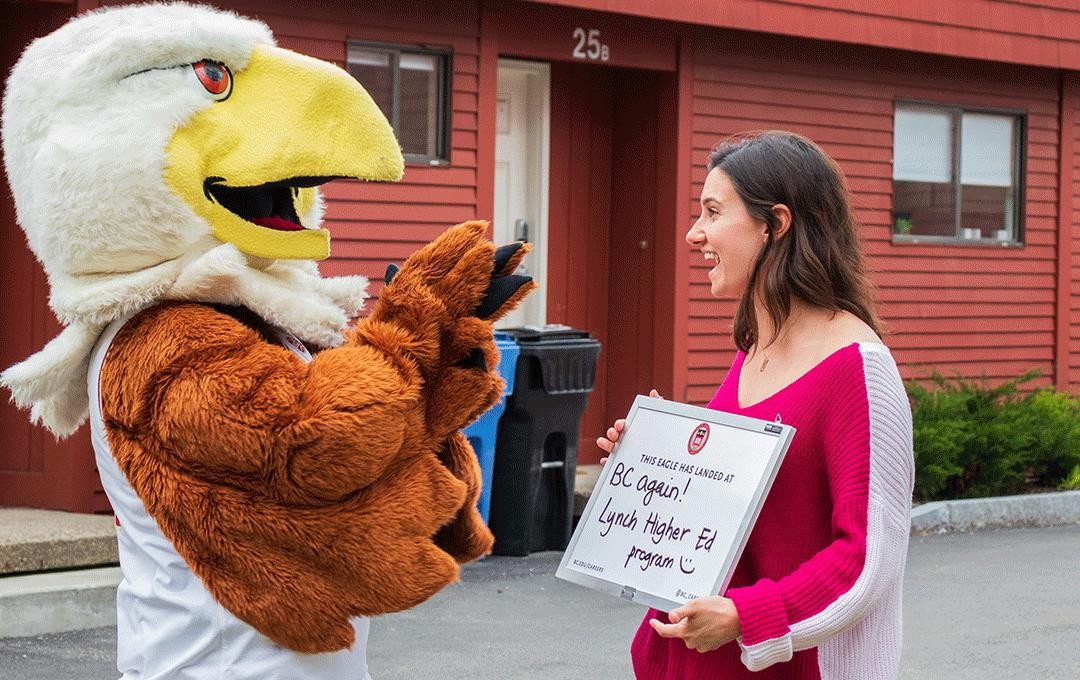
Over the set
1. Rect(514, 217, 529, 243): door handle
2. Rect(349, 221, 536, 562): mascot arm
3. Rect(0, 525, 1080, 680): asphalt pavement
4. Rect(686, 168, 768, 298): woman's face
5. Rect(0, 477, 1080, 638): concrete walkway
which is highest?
Rect(514, 217, 529, 243): door handle

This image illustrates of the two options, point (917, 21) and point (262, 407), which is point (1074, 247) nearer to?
point (917, 21)

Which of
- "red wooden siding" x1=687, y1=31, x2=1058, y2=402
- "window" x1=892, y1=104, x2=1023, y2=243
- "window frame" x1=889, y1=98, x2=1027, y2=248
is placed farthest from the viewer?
"window" x1=892, y1=104, x2=1023, y2=243

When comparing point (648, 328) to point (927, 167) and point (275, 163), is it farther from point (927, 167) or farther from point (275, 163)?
point (275, 163)

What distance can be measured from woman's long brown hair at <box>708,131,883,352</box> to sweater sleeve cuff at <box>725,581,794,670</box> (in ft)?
1.85

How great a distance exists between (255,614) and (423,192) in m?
7.45

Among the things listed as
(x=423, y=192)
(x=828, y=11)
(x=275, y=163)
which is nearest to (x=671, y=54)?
(x=828, y=11)

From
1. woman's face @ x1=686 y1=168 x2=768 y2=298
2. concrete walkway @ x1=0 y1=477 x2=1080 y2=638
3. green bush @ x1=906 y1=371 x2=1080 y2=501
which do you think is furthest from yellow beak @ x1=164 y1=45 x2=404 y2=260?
green bush @ x1=906 y1=371 x2=1080 y2=501

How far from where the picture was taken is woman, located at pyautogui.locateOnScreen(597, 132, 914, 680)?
8.27ft

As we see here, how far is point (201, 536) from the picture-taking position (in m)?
2.65

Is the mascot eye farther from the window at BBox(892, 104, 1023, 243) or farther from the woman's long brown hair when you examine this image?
the window at BBox(892, 104, 1023, 243)

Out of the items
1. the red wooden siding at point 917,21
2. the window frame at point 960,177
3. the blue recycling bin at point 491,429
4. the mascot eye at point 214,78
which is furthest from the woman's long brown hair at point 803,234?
the window frame at point 960,177

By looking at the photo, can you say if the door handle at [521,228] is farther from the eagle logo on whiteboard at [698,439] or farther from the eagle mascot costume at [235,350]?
the eagle logo on whiteboard at [698,439]

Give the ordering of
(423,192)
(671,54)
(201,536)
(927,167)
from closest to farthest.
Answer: (201,536) → (423,192) → (671,54) → (927,167)

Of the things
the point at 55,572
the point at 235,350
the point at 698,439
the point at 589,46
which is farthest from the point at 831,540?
the point at 589,46
